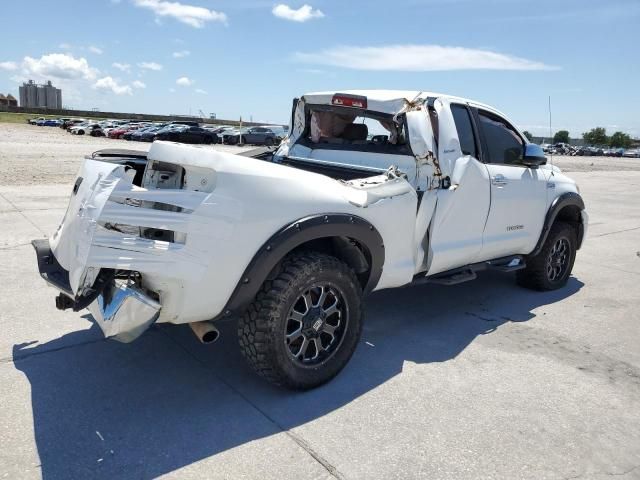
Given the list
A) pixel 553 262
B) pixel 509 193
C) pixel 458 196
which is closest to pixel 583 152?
pixel 553 262

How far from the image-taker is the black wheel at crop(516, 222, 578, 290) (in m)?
5.73

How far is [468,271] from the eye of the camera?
4.73m

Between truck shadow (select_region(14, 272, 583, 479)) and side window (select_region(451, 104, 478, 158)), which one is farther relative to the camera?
side window (select_region(451, 104, 478, 158))

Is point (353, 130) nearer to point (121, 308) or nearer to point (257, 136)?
point (121, 308)

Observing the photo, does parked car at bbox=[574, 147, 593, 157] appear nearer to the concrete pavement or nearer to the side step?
the concrete pavement

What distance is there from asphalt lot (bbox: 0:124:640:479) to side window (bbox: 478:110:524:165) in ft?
4.71

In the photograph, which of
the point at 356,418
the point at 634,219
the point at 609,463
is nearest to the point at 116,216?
the point at 356,418

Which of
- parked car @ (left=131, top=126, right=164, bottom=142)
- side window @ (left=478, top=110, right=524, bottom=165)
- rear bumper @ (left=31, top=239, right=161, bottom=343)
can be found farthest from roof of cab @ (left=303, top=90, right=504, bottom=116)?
parked car @ (left=131, top=126, right=164, bottom=142)

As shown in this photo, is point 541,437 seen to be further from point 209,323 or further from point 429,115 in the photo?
point 429,115

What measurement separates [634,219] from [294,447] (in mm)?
11472

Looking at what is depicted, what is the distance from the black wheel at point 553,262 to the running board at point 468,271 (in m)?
0.39

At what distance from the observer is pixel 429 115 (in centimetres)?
425

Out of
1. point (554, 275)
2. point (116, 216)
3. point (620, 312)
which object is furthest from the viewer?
point (554, 275)

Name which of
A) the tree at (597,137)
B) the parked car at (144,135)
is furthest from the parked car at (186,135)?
the tree at (597,137)
